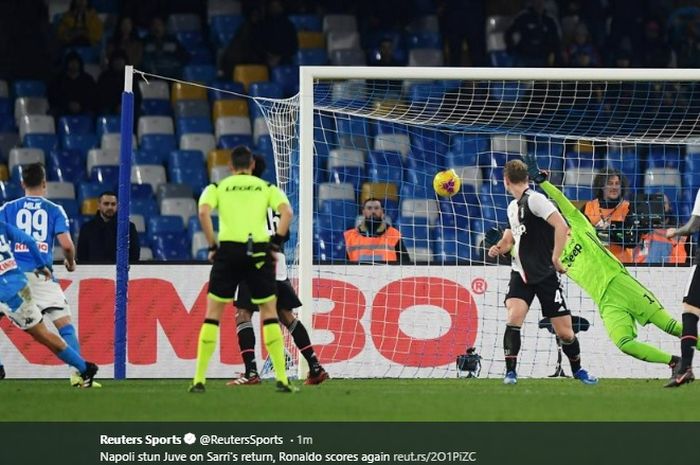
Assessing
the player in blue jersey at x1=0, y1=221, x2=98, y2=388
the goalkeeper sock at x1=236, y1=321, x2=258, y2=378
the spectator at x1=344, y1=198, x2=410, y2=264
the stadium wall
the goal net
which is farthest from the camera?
the spectator at x1=344, y1=198, x2=410, y2=264

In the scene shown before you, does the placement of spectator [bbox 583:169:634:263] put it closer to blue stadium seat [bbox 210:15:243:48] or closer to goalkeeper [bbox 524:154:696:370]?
goalkeeper [bbox 524:154:696:370]

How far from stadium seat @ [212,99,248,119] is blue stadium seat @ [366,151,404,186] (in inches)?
116

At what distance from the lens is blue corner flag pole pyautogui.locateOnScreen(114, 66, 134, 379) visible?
47.7ft

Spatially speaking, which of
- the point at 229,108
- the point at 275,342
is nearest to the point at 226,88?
the point at 229,108

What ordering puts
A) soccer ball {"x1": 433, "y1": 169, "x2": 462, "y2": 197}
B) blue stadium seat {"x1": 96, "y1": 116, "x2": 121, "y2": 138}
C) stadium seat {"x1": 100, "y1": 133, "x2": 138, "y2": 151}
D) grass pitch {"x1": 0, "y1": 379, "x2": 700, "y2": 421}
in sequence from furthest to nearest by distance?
blue stadium seat {"x1": 96, "y1": 116, "x2": 121, "y2": 138}
stadium seat {"x1": 100, "y1": 133, "x2": 138, "y2": 151}
soccer ball {"x1": 433, "y1": 169, "x2": 462, "y2": 197}
grass pitch {"x1": 0, "y1": 379, "x2": 700, "y2": 421}

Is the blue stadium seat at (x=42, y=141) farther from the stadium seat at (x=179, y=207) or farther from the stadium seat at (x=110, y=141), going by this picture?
the stadium seat at (x=179, y=207)

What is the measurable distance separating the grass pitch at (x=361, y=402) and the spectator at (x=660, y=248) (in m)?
2.37

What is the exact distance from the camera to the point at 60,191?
66.0ft

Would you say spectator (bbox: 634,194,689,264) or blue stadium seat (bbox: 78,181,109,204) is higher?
blue stadium seat (bbox: 78,181,109,204)

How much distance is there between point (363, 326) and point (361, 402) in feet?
13.6

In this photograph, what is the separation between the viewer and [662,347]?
15.6m

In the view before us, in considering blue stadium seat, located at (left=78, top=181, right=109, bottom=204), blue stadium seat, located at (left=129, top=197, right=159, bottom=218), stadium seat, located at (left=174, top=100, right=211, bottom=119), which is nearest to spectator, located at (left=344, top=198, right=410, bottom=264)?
blue stadium seat, located at (left=129, top=197, right=159, bottom=218)
